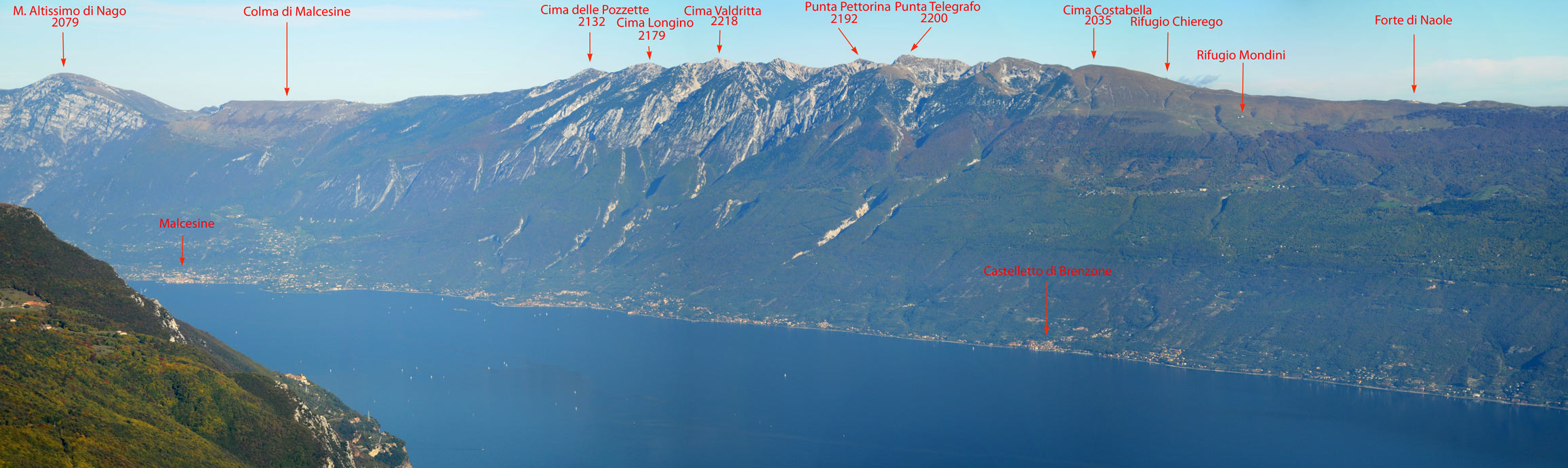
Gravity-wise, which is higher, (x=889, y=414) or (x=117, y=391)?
(x=117, y=391)

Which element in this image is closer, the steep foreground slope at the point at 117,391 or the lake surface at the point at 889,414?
the steep foreground slope at the point at 117,391

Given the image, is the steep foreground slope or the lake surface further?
the lake surface

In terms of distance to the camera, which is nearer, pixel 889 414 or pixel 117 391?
pixel 117 391

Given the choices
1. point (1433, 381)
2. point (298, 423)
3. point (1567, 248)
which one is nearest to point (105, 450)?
point (298, 423)

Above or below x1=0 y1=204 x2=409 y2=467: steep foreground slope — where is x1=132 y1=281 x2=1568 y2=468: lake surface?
below
